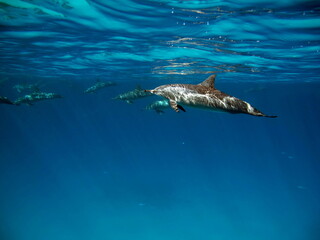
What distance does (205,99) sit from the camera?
4.70 meters

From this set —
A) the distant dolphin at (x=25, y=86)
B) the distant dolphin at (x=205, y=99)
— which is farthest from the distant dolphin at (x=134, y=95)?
the distant dolphin at (x=205, y=99)

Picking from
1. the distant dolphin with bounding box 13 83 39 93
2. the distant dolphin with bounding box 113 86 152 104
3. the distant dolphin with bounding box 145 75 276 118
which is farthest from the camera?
the distant dolphin with bounding box 13 83 39 93

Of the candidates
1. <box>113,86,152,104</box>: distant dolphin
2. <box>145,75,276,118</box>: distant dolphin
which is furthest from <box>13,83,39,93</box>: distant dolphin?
<box>145,75,276,118</box>: distant dolphin

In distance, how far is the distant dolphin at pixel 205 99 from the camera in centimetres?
403

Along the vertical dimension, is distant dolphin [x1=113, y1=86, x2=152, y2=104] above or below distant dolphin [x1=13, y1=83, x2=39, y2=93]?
below

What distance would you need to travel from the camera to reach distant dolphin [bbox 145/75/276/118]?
4031mm

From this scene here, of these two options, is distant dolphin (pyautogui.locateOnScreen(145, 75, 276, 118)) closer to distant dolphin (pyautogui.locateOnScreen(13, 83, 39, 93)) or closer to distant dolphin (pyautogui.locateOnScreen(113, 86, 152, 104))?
distant dolphin (pyautogui.locateOnScreen(113, 86, 152, 104))

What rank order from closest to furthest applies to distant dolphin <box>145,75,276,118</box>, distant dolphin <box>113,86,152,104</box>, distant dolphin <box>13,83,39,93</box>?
distant dolphin <box>145,75,276,118</box> → distant dolphin <box>113,86,152,104</box> → distant dolphin <box>13,83,39,93</box>

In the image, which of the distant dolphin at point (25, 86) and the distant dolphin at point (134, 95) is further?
the distant dolphin at point (25, 86)

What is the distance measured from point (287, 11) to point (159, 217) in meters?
31.0

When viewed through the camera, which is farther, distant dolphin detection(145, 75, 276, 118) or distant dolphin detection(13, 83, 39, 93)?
distant dolphin detection(13, 83, 39, 93)

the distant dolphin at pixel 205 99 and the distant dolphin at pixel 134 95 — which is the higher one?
the distant dolphin at pixel 205 99

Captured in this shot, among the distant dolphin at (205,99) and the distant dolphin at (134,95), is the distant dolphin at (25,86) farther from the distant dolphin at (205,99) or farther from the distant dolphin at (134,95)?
the distant dolphin at (205,99)

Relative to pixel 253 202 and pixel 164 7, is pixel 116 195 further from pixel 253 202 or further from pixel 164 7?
pixel 164 7
